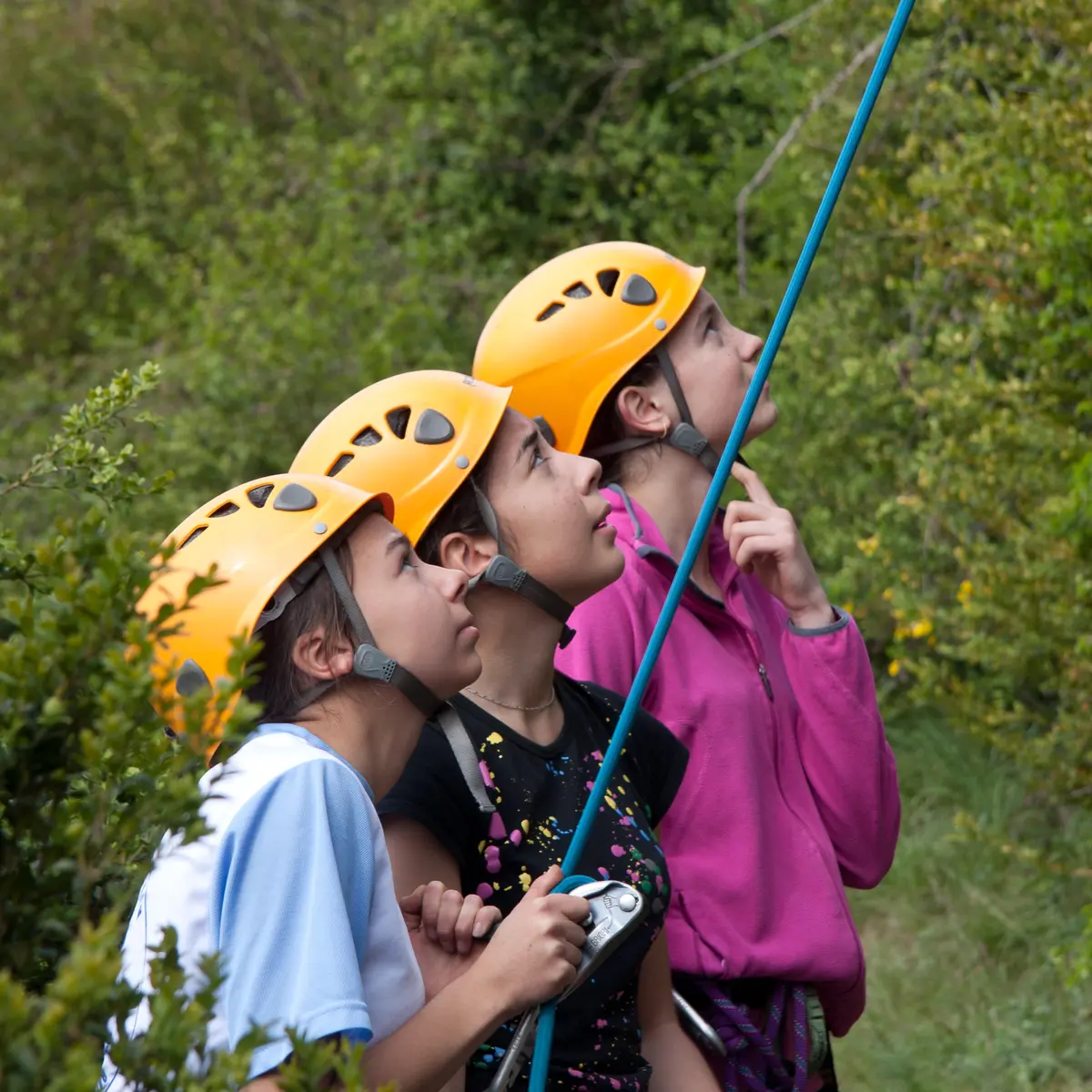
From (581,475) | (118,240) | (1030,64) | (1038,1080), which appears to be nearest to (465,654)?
(581,475)

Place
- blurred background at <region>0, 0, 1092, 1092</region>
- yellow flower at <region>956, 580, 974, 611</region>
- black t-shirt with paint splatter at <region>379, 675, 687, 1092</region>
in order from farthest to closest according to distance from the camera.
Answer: yellow flower at <region>956, 580, 974, 611</region>, blurred background at <region>0, 0, 1092, 1092</region>, black t-shirt with paint splatter at <region>379, 675, 687, 1092</region>

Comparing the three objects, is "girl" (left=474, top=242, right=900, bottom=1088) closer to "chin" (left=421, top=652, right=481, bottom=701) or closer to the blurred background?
"chin" (left=421, top=652, right=481, bottom=701)

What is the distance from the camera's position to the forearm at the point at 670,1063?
2.59 meters

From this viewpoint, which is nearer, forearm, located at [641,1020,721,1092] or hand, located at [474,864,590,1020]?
hand, located at [474,864,590,1020]

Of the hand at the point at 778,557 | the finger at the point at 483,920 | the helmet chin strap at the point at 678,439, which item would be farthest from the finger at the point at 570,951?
the helmet chin strap at the point at 678,439

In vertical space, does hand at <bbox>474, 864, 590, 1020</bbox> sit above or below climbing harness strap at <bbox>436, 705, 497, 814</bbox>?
below

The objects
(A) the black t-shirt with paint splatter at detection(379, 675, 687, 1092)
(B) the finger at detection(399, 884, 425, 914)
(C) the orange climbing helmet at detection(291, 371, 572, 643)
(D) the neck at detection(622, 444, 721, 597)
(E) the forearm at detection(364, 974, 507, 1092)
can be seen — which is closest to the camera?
(E) the forearm at detection(364, 974, 507, 1092)

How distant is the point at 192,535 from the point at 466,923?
723 millimetres

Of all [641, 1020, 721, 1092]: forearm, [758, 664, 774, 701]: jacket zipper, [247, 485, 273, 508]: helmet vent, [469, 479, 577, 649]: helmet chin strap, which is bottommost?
[641, 1020, 721, 1092]: forearm

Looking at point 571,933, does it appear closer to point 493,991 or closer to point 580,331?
point 493,991

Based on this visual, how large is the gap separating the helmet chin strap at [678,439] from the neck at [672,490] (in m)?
0.02

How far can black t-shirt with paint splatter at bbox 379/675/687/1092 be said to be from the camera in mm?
2334

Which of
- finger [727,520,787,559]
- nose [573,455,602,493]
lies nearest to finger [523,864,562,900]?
nose [573,455,602,493]

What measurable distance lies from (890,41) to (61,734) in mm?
1447
